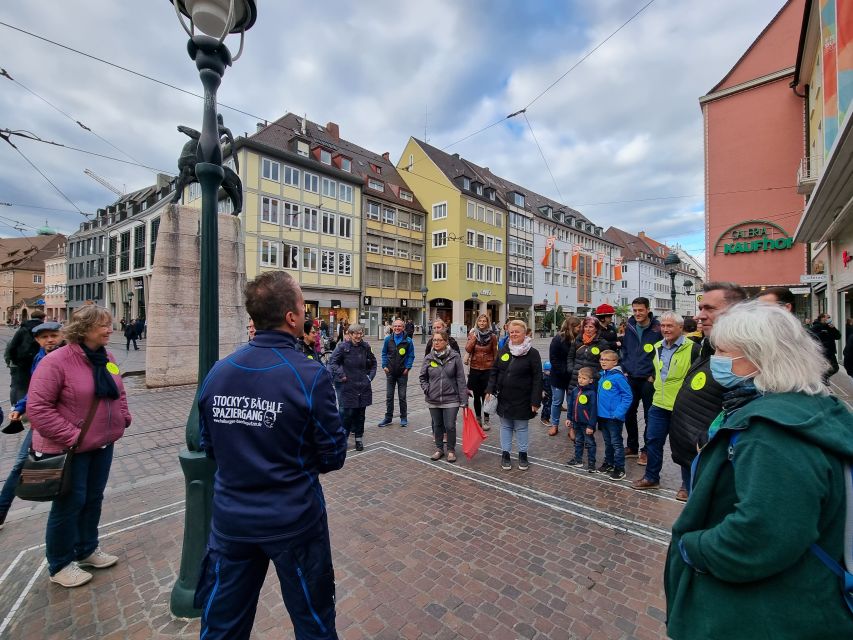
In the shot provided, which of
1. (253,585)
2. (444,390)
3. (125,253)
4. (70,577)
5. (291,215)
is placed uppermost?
(291,215)

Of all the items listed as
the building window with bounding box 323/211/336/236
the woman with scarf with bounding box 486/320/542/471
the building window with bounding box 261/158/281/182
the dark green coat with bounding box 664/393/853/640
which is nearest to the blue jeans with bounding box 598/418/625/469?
the woman with scarf with bounding box 486/320/542/471

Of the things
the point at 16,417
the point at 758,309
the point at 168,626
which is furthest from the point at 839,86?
the point at 16,417

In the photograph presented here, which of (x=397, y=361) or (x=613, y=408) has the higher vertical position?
(x=397, y=361)

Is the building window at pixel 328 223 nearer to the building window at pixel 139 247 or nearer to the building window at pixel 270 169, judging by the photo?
the building window at pixel 270 169

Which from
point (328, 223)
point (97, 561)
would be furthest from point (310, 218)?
point (97, 561)

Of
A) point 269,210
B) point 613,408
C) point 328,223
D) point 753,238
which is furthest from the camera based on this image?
point 328,223

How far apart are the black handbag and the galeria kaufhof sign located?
→ 2526 cm

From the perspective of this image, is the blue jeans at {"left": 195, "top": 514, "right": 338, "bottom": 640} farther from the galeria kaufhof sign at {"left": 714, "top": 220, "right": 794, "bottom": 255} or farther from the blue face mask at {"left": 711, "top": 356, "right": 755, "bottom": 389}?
the galeria kaufhof sign at {"left": 714, "top": 220, "right": 794, "bottom": 255}

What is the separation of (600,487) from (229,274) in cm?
1067

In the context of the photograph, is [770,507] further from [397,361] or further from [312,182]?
[312,182]

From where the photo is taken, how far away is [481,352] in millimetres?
6746

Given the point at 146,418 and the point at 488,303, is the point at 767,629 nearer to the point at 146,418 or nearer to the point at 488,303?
the point at 146,418

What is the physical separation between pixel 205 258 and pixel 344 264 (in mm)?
30700

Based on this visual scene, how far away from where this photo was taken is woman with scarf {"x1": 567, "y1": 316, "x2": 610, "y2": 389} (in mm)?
5441
